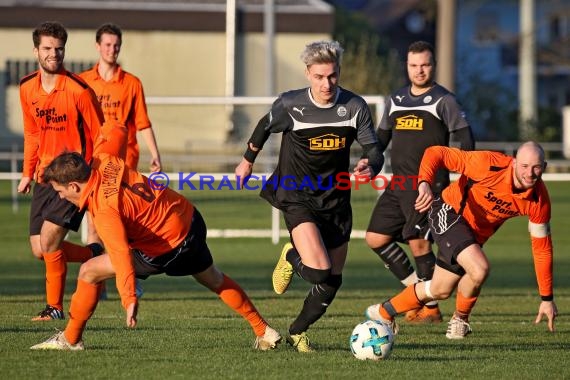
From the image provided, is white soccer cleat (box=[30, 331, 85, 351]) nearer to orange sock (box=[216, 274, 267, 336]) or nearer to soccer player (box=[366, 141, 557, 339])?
orange sock (box=[216, 274, 267, 336])

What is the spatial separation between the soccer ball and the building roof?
26.8 m

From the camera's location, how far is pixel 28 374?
6.80 m

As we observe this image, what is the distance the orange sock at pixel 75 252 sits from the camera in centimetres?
981

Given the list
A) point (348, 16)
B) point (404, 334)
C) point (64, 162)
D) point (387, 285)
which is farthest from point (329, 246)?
point (348, 16)

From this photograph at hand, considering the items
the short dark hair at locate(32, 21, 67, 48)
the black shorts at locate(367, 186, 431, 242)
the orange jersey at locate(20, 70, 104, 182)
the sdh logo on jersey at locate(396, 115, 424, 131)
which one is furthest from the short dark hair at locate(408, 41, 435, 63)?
the short dark hair at locate(32, 21, 67, 48)

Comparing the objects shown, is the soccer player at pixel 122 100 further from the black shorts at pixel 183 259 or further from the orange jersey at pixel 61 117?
the black shorts at pixel 183 259

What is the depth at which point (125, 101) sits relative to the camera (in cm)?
1066

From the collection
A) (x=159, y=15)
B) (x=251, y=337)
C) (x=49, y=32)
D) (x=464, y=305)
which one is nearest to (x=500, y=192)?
(x=464, y=305)

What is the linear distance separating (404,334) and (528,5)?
3783 centimetres

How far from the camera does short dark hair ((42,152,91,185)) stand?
6887mm

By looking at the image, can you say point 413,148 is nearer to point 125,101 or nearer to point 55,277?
point 125,101

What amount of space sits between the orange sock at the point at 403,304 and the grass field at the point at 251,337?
0.21 m

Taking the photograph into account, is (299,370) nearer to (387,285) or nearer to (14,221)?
(387,285)

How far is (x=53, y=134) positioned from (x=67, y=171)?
2.59m
